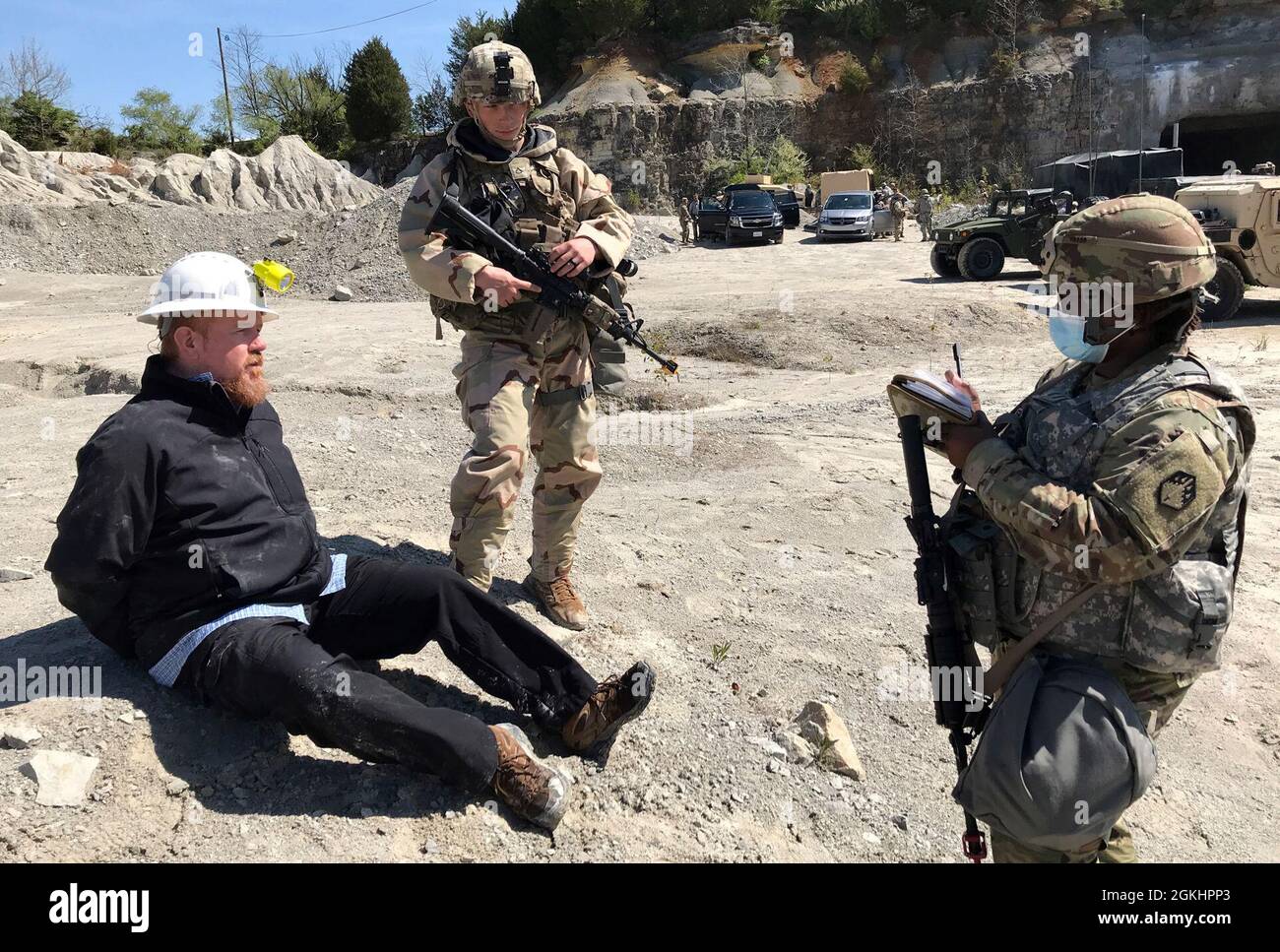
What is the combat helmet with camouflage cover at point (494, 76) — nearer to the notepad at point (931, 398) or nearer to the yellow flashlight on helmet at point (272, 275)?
the yellow flashlight on helmet at point (272, 275)

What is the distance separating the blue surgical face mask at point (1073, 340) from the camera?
207cm

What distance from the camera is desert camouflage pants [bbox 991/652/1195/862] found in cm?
203

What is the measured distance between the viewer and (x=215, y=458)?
2.57 meters

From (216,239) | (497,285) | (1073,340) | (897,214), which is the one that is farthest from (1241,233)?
(216,239)

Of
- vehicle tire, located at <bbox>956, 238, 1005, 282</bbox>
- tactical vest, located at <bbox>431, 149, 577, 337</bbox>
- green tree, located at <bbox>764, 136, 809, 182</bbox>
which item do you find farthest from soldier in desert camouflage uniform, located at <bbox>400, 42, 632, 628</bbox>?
green tree, located at <bbox>764, 136, 809, 182</bbox>

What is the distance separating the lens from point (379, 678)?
254cm

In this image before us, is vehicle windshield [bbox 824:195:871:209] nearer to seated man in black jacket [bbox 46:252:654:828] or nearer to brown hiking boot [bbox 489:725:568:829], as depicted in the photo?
seated man in black jacket [bbox 46:252:654:828]

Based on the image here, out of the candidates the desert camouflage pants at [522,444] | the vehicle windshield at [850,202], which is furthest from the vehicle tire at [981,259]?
the desert camouflage pants at [522,444]

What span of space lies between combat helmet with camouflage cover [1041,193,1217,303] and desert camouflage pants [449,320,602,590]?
6.38ft

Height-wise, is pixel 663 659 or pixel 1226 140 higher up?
pixel 1226 140

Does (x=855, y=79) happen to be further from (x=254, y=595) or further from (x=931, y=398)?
(x=254, y=595)

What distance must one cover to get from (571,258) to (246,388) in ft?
4.40

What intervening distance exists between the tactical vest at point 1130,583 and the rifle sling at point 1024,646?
3 cm

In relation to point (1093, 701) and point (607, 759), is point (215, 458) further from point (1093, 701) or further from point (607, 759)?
point (1093, 701)
